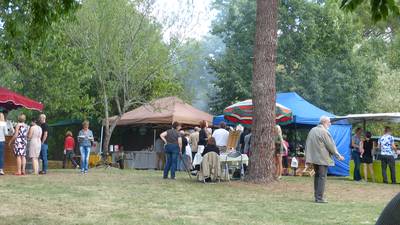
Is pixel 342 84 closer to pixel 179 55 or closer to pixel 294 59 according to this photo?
pixel 294 59

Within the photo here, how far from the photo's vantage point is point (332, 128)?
2148 cm

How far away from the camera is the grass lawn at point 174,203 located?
8172 mm

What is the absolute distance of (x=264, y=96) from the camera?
14.7m

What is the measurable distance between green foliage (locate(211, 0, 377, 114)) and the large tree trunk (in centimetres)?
1509

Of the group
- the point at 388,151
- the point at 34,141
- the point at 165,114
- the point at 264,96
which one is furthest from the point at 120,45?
the point at 388,151

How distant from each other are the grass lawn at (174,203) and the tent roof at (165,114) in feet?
35.5

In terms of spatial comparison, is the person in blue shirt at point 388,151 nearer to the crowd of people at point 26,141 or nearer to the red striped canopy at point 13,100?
the crowd of people at point 26,141

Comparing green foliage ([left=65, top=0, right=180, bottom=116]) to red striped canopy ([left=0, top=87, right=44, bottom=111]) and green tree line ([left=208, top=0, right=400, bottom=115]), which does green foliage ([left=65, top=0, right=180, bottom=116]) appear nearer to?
red striped canopy ([left=0, top=87, right=44, bottom=111])

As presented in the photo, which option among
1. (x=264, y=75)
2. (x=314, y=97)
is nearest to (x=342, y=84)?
(x=314, y=97)

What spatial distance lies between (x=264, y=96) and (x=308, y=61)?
16434mm

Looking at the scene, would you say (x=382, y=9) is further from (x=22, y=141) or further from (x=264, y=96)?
(x=22, y=141)

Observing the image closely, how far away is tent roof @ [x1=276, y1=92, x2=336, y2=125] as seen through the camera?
70.6ft

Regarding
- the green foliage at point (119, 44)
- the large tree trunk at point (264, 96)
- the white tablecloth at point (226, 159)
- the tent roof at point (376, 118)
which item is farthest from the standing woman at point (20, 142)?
the tent roof at point (376, 118)

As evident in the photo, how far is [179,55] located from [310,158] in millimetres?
15299
